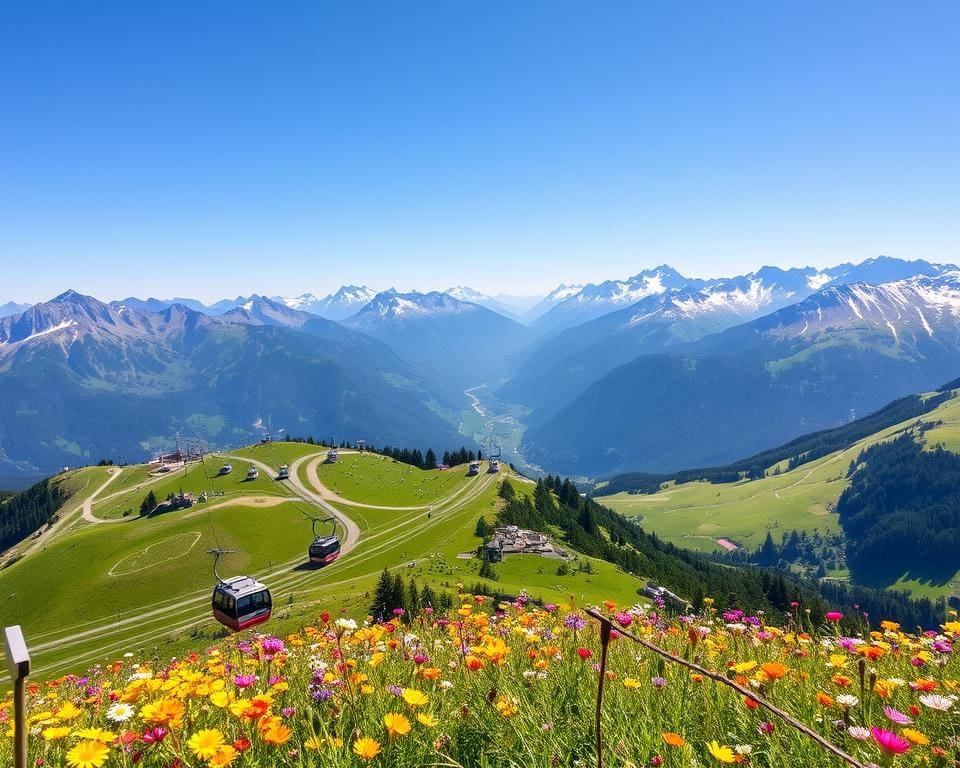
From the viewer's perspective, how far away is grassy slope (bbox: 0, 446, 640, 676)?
203 feet

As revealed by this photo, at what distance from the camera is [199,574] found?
262 feet

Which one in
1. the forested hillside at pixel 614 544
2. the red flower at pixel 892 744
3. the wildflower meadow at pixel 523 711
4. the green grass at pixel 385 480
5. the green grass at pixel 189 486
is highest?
the red flower at pixel 892 744

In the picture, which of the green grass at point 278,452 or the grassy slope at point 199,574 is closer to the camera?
the grassy slope at point 199,574

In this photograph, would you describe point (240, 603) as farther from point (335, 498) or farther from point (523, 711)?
point (335, 498)

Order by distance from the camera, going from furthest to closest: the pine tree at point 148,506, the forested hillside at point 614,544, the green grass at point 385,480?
the green grass at point 385,480
the pine tree at point 148,506
the forested hillside at point 614,544

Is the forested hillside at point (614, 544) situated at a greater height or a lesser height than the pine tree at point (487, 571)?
lesser

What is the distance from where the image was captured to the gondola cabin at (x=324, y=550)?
79.8 m

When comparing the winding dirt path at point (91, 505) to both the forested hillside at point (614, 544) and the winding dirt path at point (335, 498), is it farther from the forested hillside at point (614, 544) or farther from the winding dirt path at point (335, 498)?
the forested hillside at point (614, 544)

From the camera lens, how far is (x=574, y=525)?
115438mm

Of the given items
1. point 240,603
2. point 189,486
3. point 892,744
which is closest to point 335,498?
point 189,486

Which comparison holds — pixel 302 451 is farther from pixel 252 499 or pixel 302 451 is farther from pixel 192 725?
pixel 192 725

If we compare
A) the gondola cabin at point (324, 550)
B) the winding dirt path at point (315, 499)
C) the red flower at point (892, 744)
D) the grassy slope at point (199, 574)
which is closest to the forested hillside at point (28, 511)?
the grassy slope at point (199, 574)

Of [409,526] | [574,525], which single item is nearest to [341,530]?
[409,526]

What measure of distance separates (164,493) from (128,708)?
137 meters
